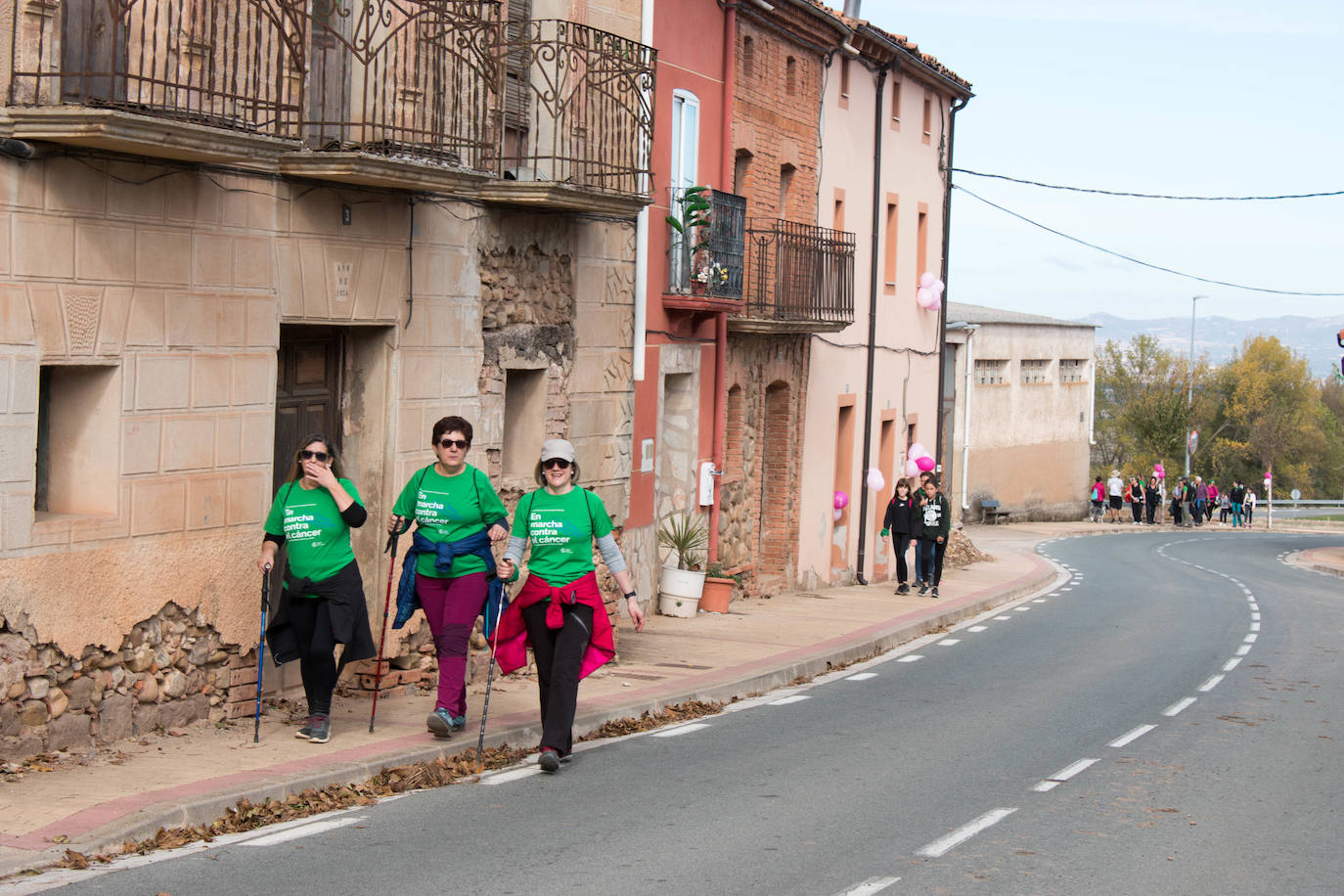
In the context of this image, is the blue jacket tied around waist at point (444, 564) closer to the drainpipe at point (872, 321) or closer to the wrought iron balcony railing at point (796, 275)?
the wrought iron balcony railing at point (796, 275)

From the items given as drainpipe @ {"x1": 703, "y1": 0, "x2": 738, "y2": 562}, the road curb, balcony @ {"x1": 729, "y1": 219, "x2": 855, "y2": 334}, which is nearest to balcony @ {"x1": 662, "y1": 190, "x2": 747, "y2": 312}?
drainpipe @ {"x1": 703, "y1": 0, "x2": 738, "y2": 562}

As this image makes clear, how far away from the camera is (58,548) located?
28.2 ft

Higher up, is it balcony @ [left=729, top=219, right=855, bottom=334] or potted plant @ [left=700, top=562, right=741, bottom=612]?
balcony @ [left=729, top=219, right=855, bottom=334]

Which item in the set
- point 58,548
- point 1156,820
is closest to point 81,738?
point 58,548

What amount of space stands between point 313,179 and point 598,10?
18.1ft

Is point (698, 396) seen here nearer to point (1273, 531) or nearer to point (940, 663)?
point (940, 663)

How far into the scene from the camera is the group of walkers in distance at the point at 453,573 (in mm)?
9227

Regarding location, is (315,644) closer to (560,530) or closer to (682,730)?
(560,530)

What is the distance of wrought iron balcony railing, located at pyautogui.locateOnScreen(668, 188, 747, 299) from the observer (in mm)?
17797

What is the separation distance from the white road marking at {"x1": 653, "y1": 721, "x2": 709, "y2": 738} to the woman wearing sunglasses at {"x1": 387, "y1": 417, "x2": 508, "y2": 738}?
181cm

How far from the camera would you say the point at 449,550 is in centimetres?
943

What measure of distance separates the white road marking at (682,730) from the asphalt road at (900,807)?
0.11 feet

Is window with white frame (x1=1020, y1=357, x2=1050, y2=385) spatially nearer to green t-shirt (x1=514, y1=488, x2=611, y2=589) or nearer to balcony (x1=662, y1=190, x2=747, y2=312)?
balcony (x1=662, y1=190, x2=747, y2=312)

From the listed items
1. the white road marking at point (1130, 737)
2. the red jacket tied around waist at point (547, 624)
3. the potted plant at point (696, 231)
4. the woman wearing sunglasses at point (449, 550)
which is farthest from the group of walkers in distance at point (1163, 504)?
the woman wearing sunglasses at point (449, 550)
